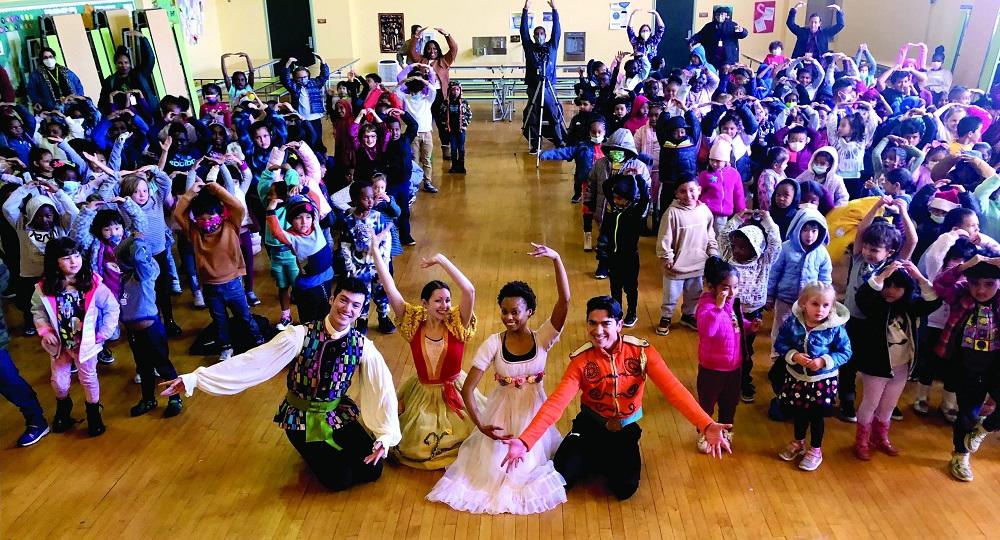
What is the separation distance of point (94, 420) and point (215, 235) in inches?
49.6

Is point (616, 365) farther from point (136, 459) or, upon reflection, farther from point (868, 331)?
point (136, 459)

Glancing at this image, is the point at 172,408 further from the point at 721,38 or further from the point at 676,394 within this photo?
the point at 721,38

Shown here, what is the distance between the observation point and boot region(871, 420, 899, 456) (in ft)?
12.8

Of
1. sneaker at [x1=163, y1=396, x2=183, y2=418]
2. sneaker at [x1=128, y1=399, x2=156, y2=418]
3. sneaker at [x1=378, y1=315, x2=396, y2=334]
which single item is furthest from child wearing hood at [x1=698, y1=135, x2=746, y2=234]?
sneaker at [x1=128, y1=399, x2=156, y2=418]

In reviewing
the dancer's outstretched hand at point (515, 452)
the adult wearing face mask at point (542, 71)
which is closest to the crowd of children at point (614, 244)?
the dancer's outstretched hand at point (515, 452)

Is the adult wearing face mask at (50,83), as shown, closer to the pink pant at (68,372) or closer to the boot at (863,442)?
the pink pant at (68,372)

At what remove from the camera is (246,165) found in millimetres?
5918

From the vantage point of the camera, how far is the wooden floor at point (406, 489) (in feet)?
11.2

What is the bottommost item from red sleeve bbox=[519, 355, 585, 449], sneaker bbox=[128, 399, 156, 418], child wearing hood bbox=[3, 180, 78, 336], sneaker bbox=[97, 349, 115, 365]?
sneaker bbox=[128, 399, 156, 418]

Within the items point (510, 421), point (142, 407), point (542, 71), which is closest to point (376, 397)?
point (510, 421)

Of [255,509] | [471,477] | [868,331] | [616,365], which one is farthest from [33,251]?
[868,331]

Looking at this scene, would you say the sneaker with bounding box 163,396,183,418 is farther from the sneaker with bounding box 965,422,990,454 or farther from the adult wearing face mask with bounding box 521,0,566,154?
the adult wearing face mask with bounding box 521,0,566,154

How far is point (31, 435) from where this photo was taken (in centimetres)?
415

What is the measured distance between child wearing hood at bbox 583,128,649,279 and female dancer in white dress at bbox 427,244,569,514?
247 centimetres
